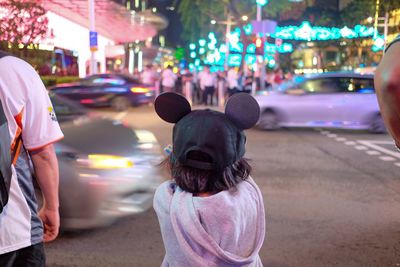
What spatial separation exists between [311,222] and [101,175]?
228 centimetres

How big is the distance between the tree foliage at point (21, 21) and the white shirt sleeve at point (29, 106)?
19658 millimetres

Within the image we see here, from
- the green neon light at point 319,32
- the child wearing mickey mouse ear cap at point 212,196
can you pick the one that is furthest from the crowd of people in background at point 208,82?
the green neon light at point 319,32

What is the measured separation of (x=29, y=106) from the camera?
75.3 inches

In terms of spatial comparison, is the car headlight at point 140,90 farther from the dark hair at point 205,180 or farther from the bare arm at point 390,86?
the bare arm at point 390,86

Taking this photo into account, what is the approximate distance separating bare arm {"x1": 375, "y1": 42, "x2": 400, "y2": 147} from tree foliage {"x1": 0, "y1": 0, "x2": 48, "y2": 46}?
2077cm

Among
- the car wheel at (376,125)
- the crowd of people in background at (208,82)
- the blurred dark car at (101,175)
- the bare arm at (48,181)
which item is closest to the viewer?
the bare arm at (48,181)

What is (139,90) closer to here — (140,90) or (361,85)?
(140,90)

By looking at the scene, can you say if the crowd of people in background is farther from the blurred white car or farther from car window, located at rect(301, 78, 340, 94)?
car window, located at rect(301, 78, 340, 94)

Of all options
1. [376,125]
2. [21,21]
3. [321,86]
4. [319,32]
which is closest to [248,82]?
[21,21]

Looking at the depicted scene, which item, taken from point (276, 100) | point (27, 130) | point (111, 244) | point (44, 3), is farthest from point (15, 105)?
point (44, 3)

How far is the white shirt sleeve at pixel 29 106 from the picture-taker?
1.87 metres

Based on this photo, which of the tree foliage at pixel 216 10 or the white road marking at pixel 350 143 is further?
the tree foliage at pixel 216 10

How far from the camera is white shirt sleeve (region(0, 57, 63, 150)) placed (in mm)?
1872

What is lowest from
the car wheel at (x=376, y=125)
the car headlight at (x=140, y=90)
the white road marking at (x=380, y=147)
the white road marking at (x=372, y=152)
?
the white road marking at (x=372, y=152)
